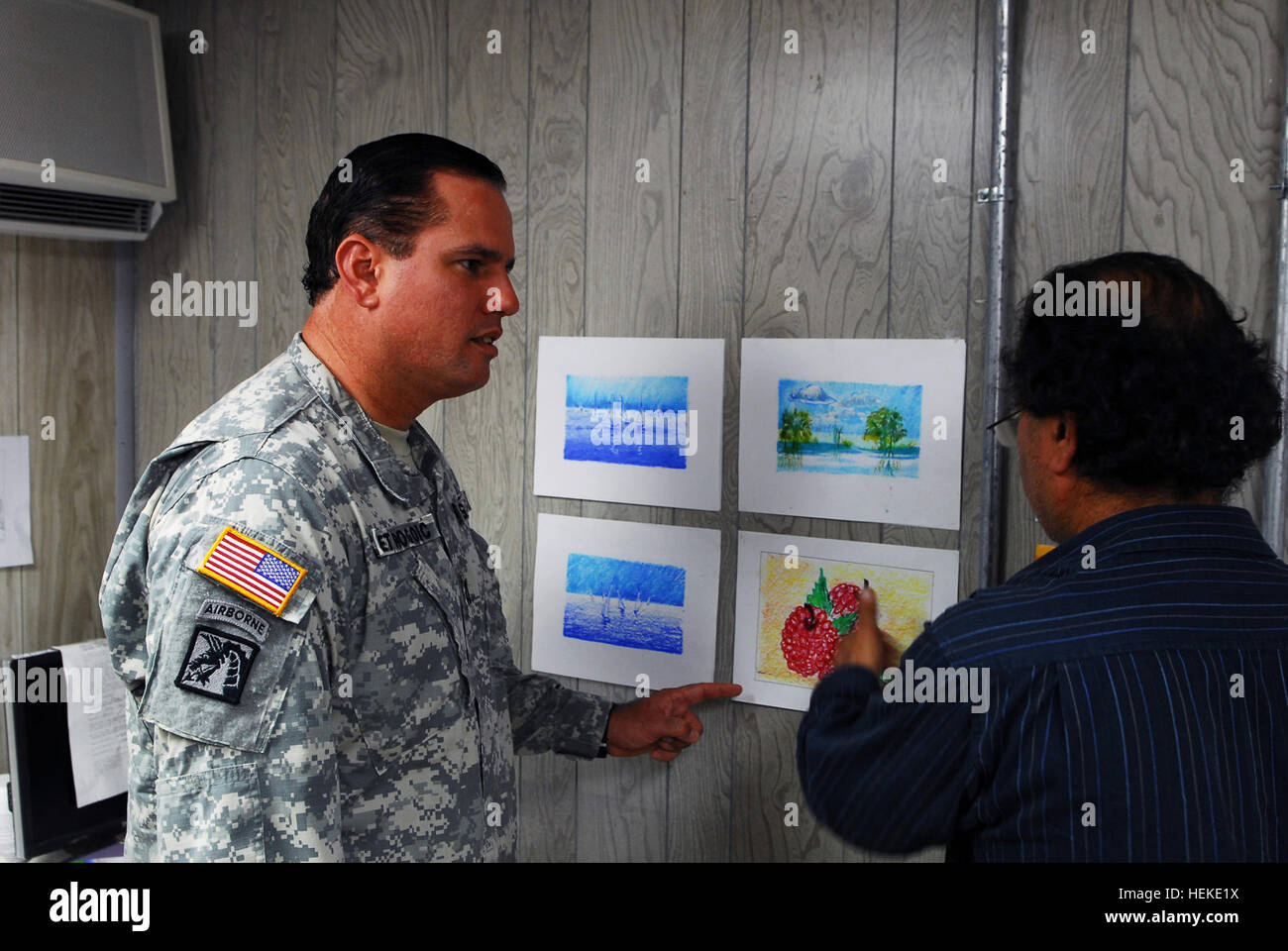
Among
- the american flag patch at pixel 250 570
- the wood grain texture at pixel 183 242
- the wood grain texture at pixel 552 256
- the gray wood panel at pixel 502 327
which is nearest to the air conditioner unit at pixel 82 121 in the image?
the wood grain texture at pixel 183 242

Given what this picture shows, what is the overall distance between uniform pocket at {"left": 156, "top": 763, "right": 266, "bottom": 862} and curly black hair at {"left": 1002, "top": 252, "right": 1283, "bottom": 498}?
3.18ft

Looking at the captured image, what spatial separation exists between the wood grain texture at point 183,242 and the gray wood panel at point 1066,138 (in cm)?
166

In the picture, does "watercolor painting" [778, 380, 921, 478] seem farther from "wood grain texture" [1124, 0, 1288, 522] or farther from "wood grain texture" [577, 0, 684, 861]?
"wood grain texture" [1124, 0, 1288, 522]

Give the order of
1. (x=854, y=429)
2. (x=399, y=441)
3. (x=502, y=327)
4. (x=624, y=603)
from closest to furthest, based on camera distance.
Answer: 1. (x=399, y=441)
2. (x=854, y=429)
3. (x=624, y=603)
4. (x=502, y=327)

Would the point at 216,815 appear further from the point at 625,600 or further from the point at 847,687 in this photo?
the point at 625,600

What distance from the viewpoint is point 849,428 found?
1603mm

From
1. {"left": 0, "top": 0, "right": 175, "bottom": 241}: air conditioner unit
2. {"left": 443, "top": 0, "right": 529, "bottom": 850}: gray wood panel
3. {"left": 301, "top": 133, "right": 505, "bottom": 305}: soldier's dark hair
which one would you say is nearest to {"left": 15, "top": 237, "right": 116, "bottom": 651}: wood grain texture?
{"left": 0, "top": 0, "right": 175, "bottom": 241}: air conditioner unit

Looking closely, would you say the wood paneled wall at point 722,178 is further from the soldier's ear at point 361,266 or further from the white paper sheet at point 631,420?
the soldier's ear at point 361,266

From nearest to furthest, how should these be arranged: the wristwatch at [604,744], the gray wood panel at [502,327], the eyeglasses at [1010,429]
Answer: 1. the eyeglasses at [1010,429]
2. the wristwatch at [604,744]
3. the gray wood panel at [502,327]

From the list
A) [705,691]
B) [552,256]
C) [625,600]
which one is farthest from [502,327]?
[705,691]

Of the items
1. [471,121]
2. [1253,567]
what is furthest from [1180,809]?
[471,121]

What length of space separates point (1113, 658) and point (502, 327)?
1.31 m

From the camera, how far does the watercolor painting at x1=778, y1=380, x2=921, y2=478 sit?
1562 mm

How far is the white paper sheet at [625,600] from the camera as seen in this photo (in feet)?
5.72
